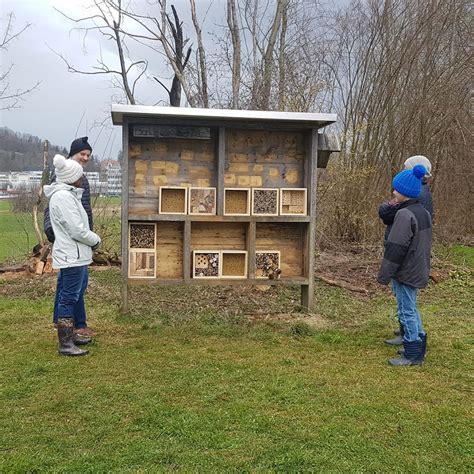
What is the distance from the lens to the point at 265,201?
644 centimetres

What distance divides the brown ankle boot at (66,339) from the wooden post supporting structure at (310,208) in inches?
114

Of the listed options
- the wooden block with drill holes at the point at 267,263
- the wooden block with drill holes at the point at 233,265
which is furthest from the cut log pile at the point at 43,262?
the wooden block with drill holes at the point at 267,263

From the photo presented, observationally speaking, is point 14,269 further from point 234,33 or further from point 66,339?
point 234,33

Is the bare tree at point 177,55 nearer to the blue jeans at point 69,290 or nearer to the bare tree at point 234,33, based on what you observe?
the bare tree at point 234,33

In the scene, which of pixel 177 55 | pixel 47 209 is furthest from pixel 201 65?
pixel 47 209

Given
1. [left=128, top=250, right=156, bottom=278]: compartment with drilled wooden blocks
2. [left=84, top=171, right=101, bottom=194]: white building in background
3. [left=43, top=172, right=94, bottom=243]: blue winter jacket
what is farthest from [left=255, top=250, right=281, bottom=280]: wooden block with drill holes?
[left=84, top=171, right=101, bottom=194]: white building in background

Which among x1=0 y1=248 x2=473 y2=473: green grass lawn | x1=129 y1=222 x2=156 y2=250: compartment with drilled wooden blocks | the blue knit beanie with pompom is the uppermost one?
the blue knit beanie with pompom

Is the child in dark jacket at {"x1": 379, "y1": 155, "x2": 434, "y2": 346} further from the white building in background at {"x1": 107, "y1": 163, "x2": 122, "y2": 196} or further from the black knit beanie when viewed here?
the white building in background at {"x1": 107, "y1": 163, "x2": 122, "y2": 196}

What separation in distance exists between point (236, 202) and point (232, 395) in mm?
2975

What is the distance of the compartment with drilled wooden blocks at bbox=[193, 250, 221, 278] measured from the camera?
6414mm

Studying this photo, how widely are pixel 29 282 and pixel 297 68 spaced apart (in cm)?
853

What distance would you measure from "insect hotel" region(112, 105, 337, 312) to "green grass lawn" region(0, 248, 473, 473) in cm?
61

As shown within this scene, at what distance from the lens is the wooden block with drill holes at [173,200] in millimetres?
6285

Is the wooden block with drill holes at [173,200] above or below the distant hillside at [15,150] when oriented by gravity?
below
